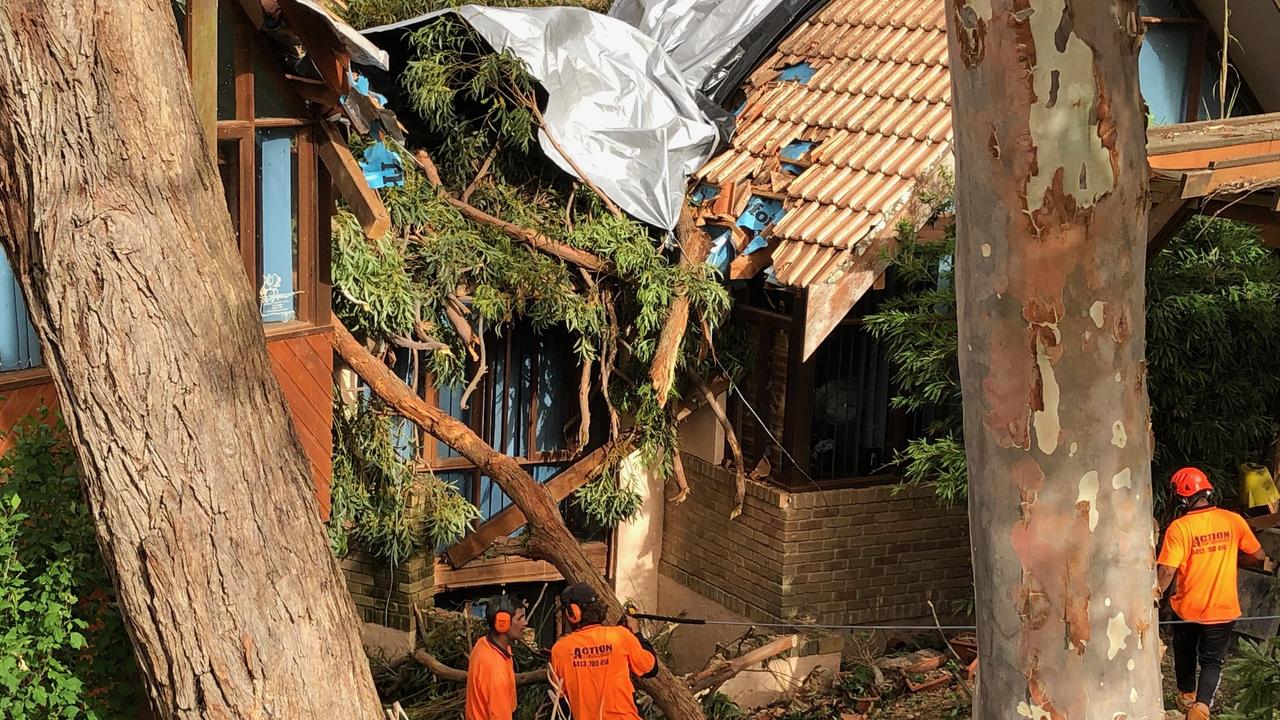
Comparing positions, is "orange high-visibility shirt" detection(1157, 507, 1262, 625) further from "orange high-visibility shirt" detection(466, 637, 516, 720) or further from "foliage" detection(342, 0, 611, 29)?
"foliage" detection(342, 0, 611, 29)

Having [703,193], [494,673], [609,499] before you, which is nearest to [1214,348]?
[703,193]

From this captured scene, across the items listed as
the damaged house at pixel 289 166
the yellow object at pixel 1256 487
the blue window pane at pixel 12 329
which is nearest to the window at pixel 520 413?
the damaged house at pixel 289 166

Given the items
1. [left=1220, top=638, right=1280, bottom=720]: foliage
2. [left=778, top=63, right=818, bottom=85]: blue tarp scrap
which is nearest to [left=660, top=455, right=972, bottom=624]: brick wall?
[left=778, top=63, right=818, bottom=85]: blue tarp scrap

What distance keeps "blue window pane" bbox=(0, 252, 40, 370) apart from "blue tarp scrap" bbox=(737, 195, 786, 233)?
572 centimetres

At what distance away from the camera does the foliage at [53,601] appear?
6.08 meters

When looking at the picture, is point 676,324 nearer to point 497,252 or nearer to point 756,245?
point 756,245

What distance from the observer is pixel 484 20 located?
11383mm

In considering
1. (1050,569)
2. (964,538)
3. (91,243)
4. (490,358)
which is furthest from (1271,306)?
(91,243)

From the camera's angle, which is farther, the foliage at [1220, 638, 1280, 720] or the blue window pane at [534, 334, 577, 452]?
the blue window pane at [534, 334, 577, 452]

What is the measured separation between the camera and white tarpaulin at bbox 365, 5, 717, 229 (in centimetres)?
1141

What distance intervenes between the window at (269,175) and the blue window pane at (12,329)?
1302 mm

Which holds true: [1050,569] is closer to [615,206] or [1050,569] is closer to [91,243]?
[91,243]

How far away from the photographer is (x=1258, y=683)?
22.1ft

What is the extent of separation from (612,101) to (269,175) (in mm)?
3612
